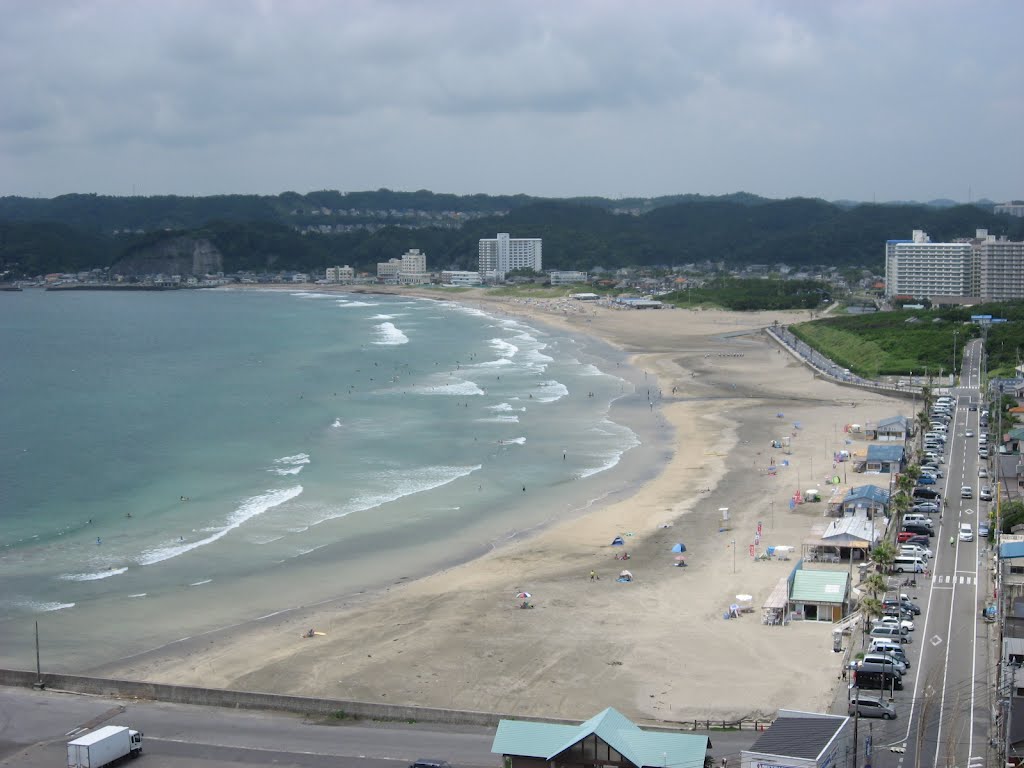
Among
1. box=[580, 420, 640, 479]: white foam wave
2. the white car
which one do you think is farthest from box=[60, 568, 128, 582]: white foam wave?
the white car

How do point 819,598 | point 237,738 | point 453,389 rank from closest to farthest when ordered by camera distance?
point 237,738 < point 819,598 < point 453,389

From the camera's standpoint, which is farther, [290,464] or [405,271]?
[405,271]

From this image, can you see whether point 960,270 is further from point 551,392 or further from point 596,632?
point 596,632

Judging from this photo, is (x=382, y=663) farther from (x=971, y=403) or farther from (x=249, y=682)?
(x=971, y=403)

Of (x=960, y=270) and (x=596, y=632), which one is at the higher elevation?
(x=960, y=270)

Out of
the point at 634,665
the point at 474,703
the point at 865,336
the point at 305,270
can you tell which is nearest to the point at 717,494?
the point at 634,665

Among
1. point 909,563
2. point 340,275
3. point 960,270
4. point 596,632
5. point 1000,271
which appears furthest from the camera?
point 340,275

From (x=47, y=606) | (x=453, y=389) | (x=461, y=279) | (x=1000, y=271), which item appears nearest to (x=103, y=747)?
(x=47, y=606)
